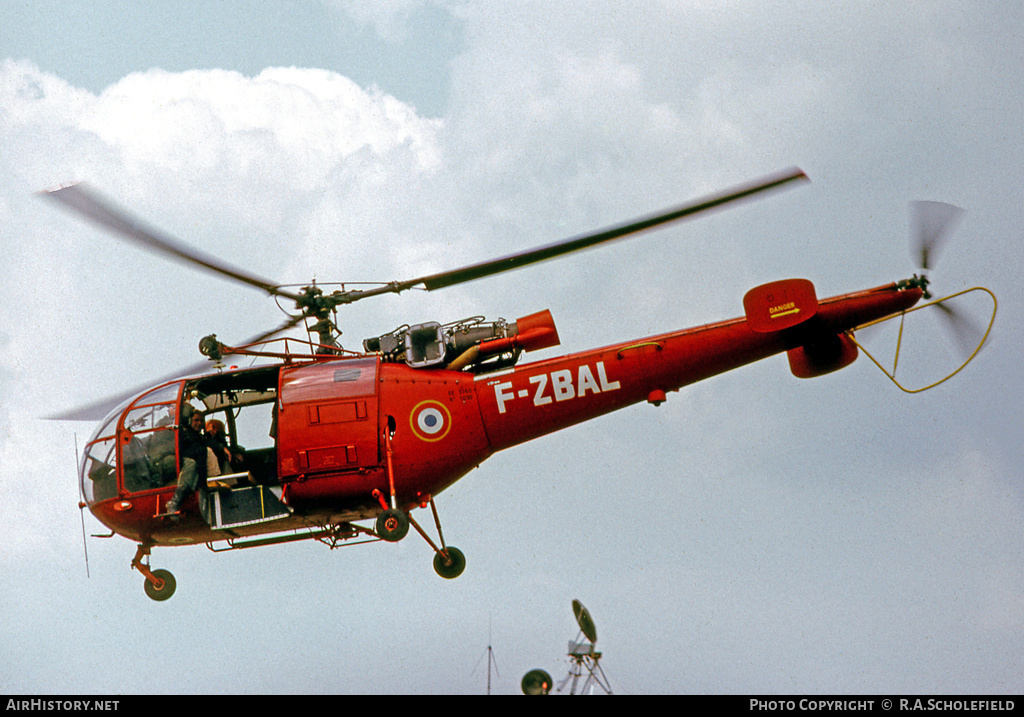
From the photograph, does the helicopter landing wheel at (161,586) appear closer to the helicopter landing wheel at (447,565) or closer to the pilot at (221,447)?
the pilot at (221,447)

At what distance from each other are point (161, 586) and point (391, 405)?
18.0 ft

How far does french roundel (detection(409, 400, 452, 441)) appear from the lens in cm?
1970

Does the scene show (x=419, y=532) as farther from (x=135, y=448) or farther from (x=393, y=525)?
(x=135, y=448)

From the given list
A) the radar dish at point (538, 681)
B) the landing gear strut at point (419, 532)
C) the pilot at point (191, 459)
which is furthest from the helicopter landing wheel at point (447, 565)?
the pilot at point (191, 459)

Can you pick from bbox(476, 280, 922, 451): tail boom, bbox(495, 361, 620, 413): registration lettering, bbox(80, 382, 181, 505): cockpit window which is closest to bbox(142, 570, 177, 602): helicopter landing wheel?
bbox(80, 382, 181, 505): cockpit window

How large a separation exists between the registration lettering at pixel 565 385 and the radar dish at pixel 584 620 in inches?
197

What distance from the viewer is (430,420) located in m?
19.8

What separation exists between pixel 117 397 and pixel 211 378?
7.20 feet

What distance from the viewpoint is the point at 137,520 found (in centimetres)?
1997

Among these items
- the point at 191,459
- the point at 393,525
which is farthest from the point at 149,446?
the point at 393,525

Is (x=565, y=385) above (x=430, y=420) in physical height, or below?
above

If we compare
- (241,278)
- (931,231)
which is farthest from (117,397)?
(931,231)

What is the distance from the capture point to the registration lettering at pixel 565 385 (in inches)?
775
